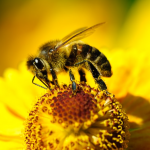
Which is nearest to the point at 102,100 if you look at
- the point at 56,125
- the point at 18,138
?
the point at 56,125

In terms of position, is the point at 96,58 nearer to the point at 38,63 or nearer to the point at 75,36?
the point at 75,36

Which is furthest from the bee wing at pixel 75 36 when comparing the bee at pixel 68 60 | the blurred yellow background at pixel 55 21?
the blurred yellow background at pixel 55 21

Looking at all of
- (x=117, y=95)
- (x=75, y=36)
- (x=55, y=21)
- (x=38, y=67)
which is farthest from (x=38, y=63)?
(x=55, y=21)

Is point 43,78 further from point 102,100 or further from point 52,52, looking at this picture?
point 102,100

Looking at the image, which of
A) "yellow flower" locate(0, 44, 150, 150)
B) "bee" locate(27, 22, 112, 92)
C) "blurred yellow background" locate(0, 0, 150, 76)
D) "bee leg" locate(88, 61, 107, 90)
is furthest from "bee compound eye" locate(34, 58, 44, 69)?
"blurred yellow background" locate(0, 0, 150, 76)

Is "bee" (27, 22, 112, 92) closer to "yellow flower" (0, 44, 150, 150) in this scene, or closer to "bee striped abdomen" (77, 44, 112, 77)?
"bee striped abdomen" (77, 44, 112, 77)
